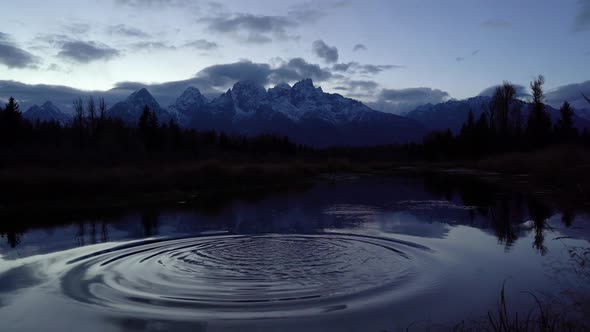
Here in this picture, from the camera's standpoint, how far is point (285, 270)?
10.6 metres

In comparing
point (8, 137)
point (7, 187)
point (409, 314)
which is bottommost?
point (409, 314)

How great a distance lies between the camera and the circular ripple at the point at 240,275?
27.0 feet

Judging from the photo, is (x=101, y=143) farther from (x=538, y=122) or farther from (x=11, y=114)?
(x=538, y=122)

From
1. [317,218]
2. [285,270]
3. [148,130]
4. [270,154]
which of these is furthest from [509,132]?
[285,270]

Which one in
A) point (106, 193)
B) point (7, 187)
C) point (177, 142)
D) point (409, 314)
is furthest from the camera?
point (177, 142)

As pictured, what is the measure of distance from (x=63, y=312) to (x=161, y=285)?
80.5 inches

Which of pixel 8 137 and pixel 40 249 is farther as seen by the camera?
pixel 8 137

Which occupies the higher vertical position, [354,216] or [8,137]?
[8,137]

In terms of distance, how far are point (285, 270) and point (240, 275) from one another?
1110mm

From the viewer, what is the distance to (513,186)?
32.4 meters

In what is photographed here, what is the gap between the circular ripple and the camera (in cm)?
823

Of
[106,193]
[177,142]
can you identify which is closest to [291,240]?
[106,193]

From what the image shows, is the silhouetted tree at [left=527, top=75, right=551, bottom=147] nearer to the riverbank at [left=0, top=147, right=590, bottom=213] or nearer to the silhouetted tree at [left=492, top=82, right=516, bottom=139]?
the silhouetted tree at [left=492, top=82, right=516, bottom=139]

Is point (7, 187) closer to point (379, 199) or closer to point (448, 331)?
point (379, 199)
